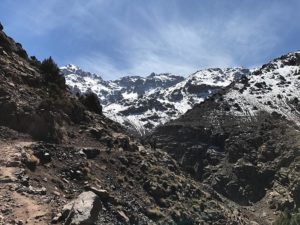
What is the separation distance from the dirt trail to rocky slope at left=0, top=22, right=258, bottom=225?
0.04m

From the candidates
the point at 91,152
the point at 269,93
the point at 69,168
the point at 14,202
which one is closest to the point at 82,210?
the point at 14,202

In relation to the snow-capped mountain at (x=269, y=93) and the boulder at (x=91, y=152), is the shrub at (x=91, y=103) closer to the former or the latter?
the boulder at (x=91, y=152)

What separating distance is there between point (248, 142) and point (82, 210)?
8621 cm

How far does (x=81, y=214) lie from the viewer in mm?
22438

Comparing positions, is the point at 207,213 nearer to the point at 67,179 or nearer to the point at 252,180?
the point at 67,179

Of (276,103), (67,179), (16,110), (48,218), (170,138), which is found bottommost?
(48,218)

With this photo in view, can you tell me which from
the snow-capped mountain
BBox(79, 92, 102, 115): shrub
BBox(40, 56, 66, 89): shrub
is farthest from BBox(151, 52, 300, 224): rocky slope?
BBox(40, 56, 66, 89): shrub

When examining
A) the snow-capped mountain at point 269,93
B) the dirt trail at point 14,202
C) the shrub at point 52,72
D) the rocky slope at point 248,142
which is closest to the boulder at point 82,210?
the dirt trail at point 14,202

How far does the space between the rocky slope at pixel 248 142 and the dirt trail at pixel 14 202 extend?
47285 millimetres

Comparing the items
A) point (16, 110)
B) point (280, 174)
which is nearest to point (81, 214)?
point (16, 110)

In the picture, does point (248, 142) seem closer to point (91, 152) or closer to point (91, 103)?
point (91, 103)

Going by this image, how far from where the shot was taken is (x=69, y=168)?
3053 cm

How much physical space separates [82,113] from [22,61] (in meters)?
6.84

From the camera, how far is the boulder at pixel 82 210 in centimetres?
2216
